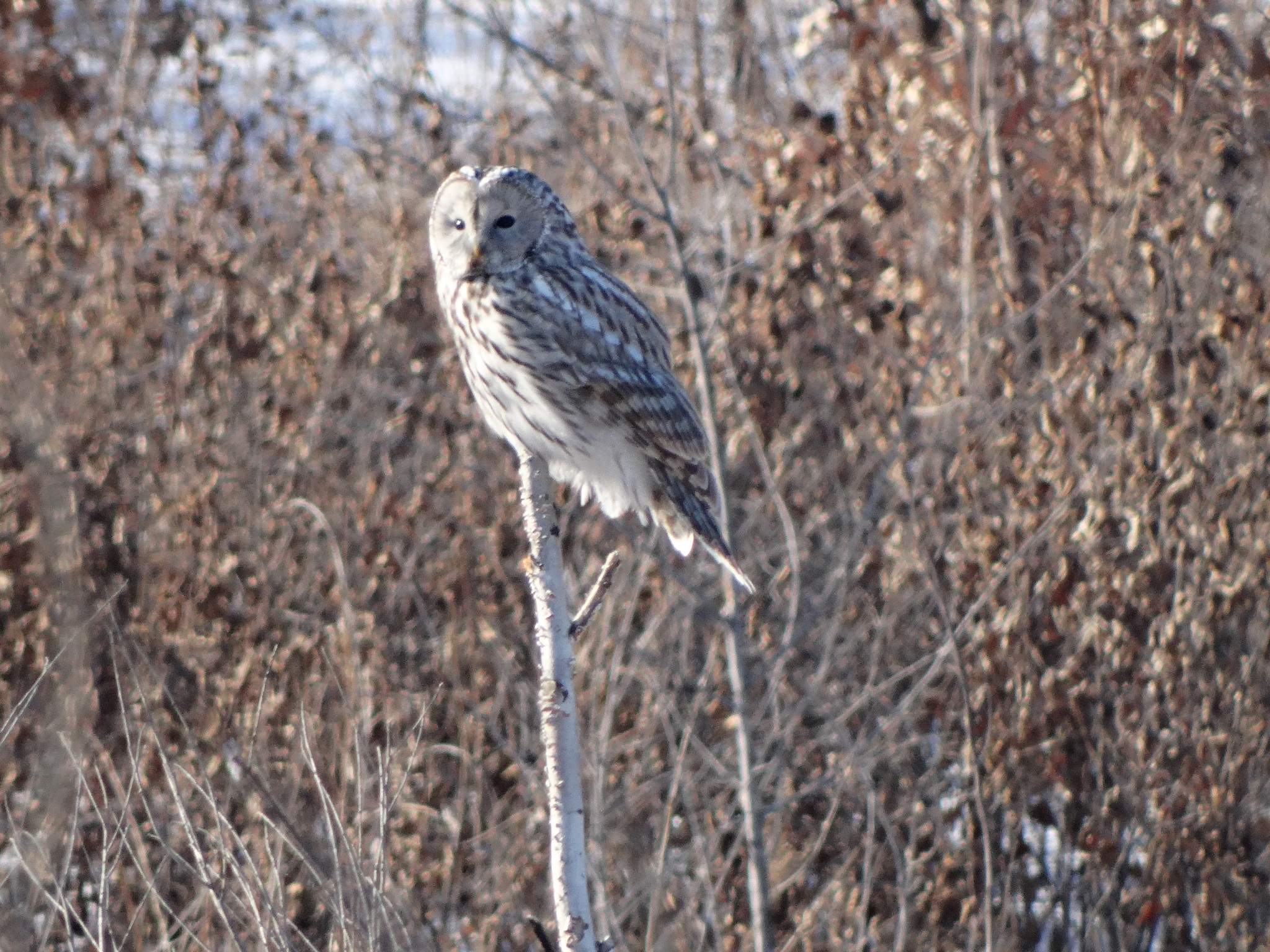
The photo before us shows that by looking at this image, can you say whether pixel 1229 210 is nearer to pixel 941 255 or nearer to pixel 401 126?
pixel 941 255

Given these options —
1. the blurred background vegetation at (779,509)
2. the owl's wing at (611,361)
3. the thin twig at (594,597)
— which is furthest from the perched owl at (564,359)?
the thin twig at (594,597)

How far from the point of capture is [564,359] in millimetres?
3312

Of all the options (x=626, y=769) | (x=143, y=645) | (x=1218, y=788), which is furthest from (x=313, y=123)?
(x=1218, y=788)

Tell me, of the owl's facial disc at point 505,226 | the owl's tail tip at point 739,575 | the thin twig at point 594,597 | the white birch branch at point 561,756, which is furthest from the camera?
the owl's facial disc at point 505,226

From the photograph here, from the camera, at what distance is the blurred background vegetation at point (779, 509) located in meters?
4.46

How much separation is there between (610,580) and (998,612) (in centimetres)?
280

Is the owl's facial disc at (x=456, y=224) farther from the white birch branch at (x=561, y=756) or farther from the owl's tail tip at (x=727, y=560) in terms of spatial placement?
the white birch branch at (x=561, y=756)

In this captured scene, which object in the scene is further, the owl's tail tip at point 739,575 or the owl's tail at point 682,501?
the owl's tail at point 682,501

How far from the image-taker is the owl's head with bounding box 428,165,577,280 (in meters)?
3.17

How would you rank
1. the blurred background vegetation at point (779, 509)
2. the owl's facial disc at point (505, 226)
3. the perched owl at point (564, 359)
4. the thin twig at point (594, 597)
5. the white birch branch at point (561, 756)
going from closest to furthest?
the white birch branch at point (561, 756) < the thin twig at point (594, 597) < the owl's facial disc at point (505, 226) < the perched owl at point (564, 359) < the blurred background vegetation at point (779, 509)

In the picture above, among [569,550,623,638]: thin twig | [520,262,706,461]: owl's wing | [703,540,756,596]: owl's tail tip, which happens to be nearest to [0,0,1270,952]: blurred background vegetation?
[520,262,706,461]: owl's wing

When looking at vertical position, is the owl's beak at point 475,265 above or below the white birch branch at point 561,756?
above

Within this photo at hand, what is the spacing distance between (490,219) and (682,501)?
30.5 inches

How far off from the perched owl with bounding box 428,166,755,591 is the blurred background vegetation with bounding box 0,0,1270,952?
1.86 feet
